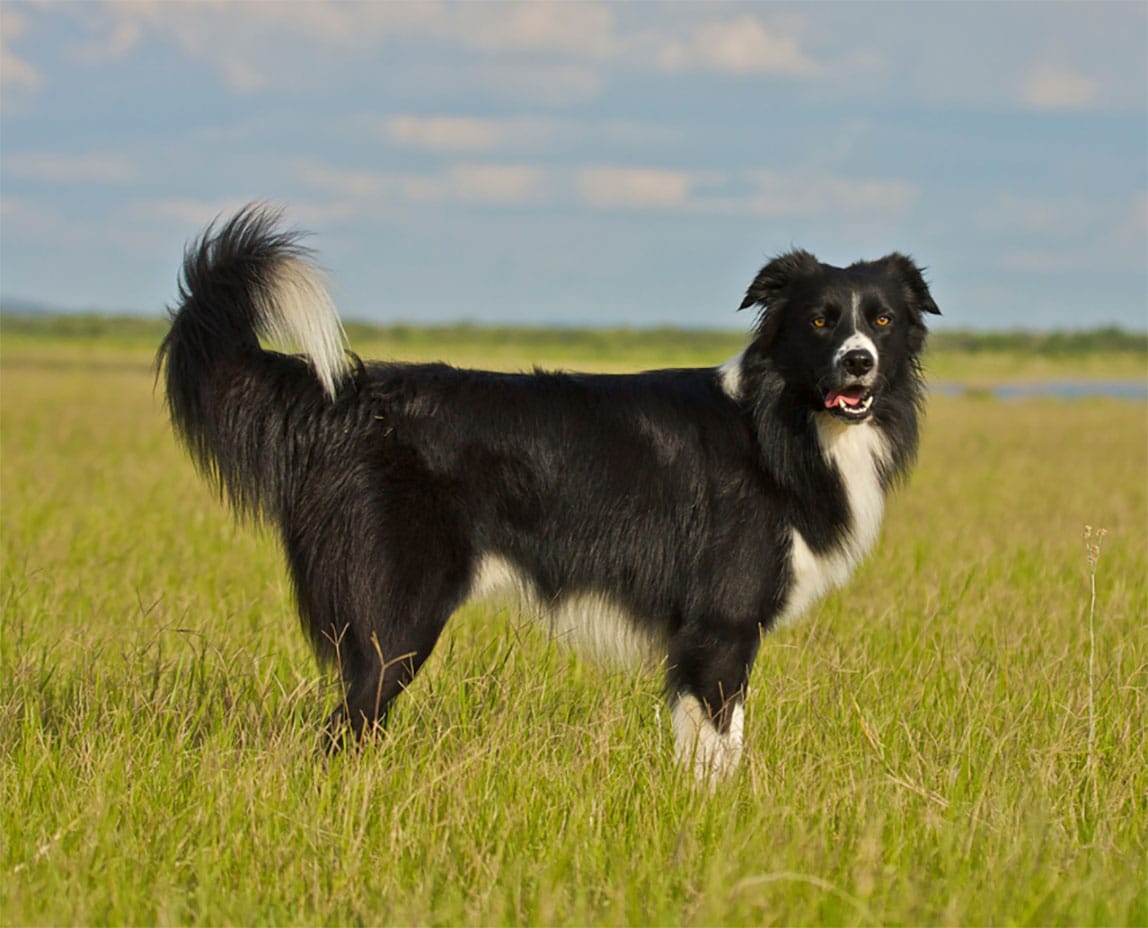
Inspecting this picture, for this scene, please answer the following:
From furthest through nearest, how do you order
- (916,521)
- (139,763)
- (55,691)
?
(916,521)
(55,691)
(139,763)

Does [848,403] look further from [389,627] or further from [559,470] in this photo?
[389,627]

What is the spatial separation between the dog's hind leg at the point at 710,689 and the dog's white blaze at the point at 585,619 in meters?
0.24

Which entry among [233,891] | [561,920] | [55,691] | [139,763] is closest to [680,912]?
[561,920]

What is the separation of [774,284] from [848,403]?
581mm

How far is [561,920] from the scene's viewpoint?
312cm

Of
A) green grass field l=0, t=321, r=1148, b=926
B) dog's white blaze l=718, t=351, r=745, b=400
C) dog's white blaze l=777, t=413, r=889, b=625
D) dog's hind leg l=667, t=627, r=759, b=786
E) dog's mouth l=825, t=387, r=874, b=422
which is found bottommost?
green grass field l=0, t=321, r=1148, b=926

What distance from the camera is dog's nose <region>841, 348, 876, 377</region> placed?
436cm

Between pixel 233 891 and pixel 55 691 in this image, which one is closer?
pixel 233 891

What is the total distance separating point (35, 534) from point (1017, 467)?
11914 mm

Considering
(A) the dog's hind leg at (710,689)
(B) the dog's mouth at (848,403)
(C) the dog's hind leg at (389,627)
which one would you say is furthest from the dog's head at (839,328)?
(C) the dog's hind leg at (389,627)

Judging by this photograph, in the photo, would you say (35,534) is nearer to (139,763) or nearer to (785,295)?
(139,763)

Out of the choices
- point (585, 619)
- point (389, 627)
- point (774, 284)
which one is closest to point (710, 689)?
point (585, 619)

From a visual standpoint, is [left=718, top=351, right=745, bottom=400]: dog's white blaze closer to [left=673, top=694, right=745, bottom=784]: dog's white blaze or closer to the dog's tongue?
the dog's tongue

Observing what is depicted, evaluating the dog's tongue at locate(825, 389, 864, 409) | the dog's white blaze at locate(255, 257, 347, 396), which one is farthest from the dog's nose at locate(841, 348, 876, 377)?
the dog's white blaze at locate(255, 257, 347, 396)
